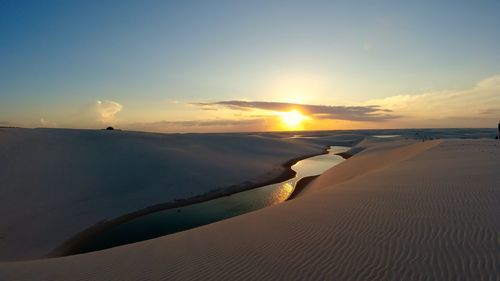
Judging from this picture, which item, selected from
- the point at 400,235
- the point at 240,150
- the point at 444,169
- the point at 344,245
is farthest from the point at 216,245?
the point at 240,150

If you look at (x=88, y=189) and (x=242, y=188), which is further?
(x=242, y=188)

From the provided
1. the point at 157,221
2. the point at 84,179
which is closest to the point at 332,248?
the point at 157,221

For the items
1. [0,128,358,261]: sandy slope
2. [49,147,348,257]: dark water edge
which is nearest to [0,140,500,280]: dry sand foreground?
[49,147,348,257]: dark water edge

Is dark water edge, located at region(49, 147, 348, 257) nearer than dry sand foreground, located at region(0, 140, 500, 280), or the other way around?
dry sand foreground, located at region(0, 140, 500, 280)

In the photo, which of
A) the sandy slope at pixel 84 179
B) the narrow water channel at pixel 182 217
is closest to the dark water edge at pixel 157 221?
the narrow water channel at pixel 182 217

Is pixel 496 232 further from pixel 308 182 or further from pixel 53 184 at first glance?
pixel 53 184

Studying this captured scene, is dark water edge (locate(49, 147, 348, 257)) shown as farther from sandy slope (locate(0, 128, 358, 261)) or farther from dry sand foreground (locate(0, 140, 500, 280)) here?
dry sand foreground (locate(0, 140, 500, 280))

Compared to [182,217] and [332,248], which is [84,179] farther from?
[332,248]
